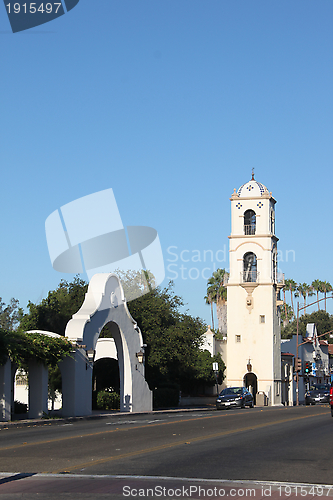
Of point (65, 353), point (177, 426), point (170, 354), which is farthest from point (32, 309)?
point (177, 426)

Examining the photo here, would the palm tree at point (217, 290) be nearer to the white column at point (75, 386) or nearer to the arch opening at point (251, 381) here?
the arch opening at point (251, 381)

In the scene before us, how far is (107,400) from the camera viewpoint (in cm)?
3225

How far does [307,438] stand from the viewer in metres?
15.2

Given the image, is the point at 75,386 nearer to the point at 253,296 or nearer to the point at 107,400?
the point at 107,400

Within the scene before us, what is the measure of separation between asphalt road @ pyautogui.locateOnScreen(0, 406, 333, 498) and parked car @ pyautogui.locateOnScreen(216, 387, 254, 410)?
18.4 meters

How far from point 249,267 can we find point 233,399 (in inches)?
992

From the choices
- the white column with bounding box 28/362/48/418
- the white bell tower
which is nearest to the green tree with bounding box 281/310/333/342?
the white bell tower

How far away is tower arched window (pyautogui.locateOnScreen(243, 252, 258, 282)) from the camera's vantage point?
60.0 m

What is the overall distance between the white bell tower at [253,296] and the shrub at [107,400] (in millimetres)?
27791

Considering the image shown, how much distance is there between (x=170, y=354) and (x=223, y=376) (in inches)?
849

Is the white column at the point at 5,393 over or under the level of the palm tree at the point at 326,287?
under

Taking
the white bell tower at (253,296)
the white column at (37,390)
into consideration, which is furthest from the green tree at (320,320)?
the white column at (37,390)

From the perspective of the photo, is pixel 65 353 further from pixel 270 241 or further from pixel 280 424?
pixel 270 241

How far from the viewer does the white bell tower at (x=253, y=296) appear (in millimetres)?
58531
